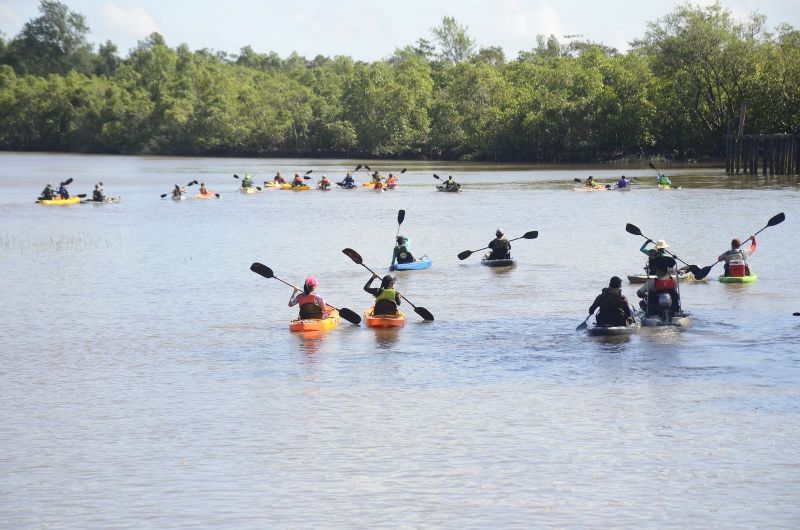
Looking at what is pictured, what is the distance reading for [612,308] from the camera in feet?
76.5

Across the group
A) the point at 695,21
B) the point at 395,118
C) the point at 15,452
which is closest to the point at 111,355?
the point at 15,452

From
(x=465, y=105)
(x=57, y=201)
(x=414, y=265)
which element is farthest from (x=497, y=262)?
A: (x=465, y=105)

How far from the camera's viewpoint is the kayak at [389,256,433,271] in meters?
35.5

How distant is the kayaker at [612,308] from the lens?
23188 millimetres

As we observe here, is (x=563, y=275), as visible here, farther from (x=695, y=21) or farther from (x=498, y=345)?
(x=695, y=21)

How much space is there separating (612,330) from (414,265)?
13.3 metres

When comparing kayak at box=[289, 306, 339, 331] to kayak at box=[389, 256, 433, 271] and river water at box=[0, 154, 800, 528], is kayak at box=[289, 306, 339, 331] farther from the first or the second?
kayak at box=[389, 256, 433, 271]

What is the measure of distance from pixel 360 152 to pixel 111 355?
131 meters

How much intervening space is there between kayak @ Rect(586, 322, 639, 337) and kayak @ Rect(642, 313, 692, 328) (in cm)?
64

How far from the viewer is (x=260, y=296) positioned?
31344 millimetres

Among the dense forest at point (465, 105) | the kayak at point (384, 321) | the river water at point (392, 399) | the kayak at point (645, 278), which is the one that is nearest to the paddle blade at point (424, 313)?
the river water at point (392, 399)

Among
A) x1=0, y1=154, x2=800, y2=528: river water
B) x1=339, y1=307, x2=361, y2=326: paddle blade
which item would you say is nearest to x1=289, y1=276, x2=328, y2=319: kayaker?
x1=339, y1=307, x2=361, y2=326: paddle blade

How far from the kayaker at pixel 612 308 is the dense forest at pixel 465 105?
8205 cm

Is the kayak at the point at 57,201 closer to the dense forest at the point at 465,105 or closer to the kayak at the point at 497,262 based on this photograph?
the kayak at the point at 497,262
